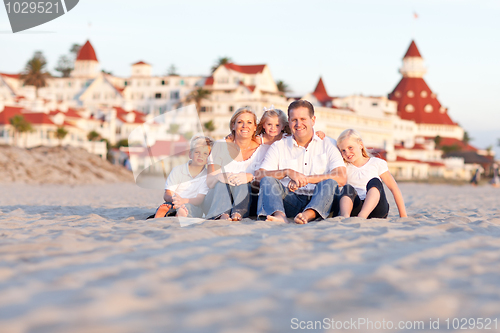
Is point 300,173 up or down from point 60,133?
down

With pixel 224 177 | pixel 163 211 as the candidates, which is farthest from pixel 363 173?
pixel 163 211

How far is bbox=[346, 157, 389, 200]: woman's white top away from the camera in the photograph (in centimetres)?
514

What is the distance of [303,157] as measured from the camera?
5176 millimetres

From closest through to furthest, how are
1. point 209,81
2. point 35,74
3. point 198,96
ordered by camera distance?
point 198,96 < point 209,81 < point 35,74

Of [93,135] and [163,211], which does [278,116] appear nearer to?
[163,211]

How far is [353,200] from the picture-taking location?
200 inches

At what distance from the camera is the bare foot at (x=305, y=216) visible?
15.4 ft

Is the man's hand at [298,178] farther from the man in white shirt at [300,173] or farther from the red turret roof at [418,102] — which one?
the red turret roof at [418,102]

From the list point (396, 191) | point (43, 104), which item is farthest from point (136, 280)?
point (43, 104)

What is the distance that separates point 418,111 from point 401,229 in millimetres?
77971

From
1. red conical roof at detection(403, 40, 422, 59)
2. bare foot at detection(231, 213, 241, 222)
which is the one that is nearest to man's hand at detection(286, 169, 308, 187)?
bare foot at detection(231, 213, 241, 222)

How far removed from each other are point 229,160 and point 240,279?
108 inches

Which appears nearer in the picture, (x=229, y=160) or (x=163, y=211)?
(x=229, y=160)

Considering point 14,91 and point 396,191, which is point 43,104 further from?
point 396,191
